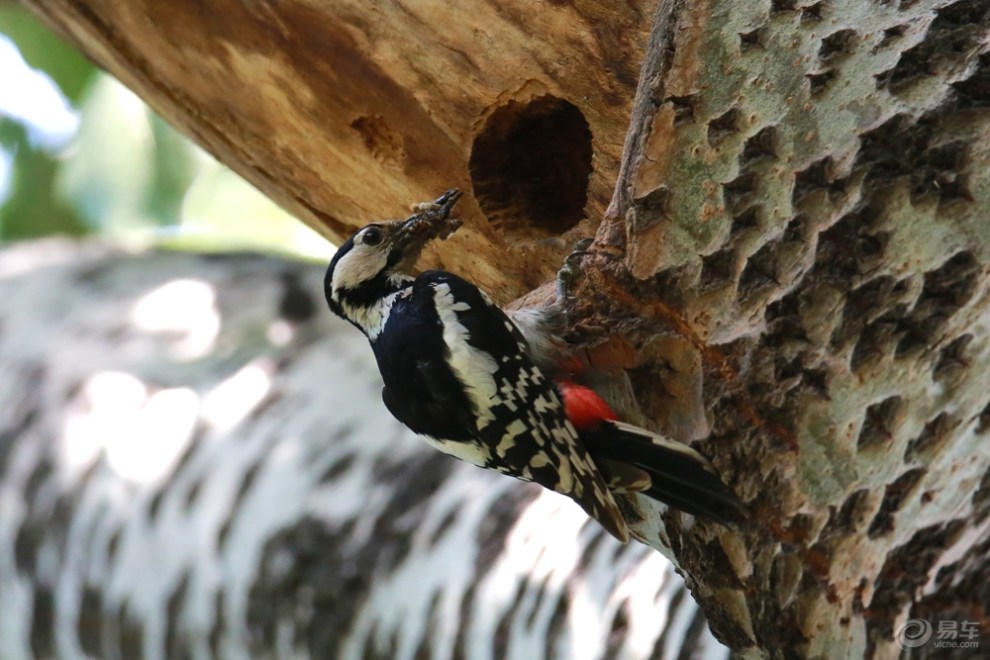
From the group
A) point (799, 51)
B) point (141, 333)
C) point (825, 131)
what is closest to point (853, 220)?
point (825, 131)

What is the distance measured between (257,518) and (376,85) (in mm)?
1043

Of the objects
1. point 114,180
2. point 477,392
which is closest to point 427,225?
point 477,392

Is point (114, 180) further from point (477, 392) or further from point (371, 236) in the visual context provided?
point (477, 392)

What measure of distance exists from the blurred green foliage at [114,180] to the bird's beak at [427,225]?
1526mm

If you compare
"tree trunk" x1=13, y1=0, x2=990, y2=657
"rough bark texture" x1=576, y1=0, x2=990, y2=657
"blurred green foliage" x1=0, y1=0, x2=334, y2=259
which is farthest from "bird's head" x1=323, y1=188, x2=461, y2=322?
"blurred green foliage" x1=0, y1=0, x2=334, y2=259

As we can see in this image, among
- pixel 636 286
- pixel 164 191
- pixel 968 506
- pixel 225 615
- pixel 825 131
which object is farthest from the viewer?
pixel 164 191

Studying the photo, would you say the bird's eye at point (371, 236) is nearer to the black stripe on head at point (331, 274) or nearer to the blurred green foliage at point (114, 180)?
the black stripe on head at point (331, 274)

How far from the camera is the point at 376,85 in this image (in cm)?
291

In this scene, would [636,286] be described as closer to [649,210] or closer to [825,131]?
[649,210]

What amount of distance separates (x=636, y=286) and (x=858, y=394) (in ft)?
1.51

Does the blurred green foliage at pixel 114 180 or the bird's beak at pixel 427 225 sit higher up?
the blurred green foliage at pixel 114 180

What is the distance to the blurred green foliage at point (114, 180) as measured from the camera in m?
4.68

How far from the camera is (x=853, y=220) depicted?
1.96 meters

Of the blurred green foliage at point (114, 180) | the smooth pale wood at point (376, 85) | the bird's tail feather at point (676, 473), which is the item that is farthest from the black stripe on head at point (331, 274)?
the blurred green foliage at point (114, 180)
